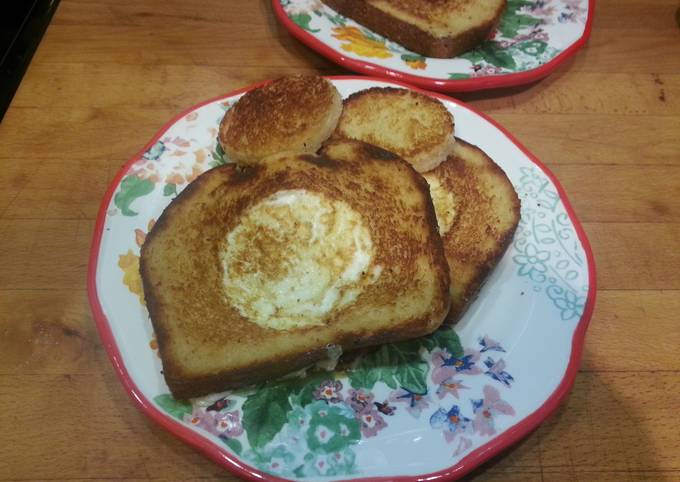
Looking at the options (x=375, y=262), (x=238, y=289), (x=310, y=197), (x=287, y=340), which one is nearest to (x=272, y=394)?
(x=287, y=340)

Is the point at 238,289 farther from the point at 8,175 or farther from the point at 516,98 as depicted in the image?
the point at 516,98

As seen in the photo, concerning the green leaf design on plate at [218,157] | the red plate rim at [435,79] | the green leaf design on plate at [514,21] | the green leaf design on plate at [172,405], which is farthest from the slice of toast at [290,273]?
the green leaf design on plate at [514,21]

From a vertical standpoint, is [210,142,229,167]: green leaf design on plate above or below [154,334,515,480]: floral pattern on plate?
above

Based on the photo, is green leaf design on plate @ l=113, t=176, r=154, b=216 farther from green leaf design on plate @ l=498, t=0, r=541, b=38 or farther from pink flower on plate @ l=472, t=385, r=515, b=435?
green leaf design on plate @ l=498, t=0, r=541, b=38

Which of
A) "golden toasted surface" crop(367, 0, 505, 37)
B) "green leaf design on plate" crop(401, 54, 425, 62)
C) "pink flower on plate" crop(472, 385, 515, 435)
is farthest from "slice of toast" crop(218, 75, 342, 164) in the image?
"pink flower on plate" crop(472, 385, 515, 435)

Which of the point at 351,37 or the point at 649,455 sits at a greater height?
the point at 351,37
